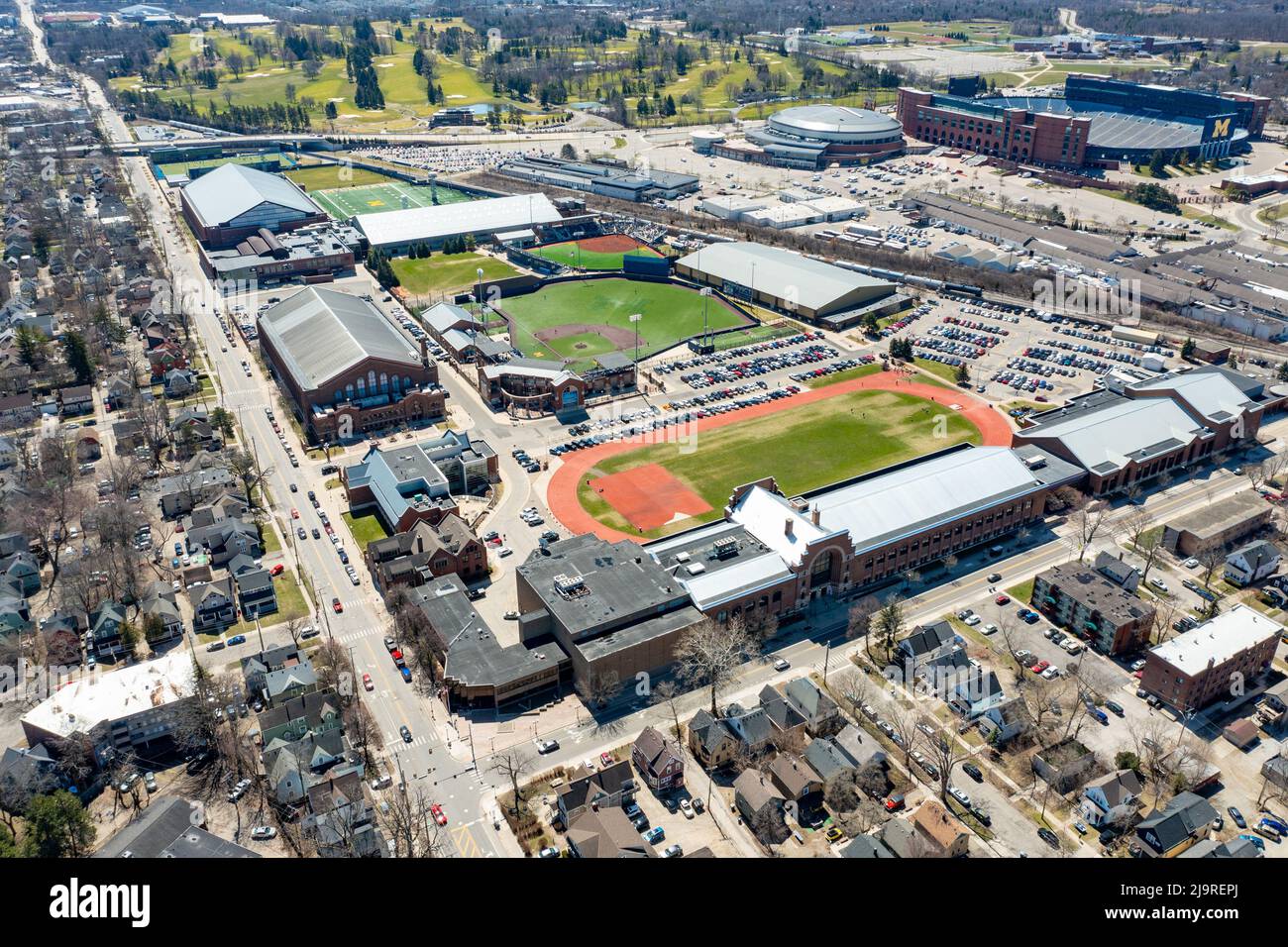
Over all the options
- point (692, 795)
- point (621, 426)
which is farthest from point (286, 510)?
point (692, 795)

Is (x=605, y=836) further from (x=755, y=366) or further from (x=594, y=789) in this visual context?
(x=755, y=366)

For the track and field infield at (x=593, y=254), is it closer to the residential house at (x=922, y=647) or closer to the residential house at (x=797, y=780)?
the residential house at (x=922, y=647)

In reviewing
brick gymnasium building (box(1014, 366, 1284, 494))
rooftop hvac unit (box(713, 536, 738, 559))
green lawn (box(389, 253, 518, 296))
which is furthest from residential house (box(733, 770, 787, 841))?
green lawn (box(389, 253, 518, 296))

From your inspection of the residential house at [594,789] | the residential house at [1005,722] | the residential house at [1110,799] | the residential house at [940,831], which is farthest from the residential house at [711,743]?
the residential house at [1110,799]

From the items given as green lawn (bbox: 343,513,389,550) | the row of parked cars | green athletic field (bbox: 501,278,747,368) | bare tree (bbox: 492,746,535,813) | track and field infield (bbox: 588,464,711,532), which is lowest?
bare tree (bbox: 492,746,535,813)

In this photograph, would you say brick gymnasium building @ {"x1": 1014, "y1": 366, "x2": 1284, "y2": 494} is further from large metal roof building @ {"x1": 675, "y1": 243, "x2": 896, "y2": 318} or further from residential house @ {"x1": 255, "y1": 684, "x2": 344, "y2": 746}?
residential house @ {"x1": 255, "y1": 684, "x2": 344, "y2": 746}

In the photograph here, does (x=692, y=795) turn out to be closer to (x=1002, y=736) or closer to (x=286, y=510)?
(x=1002, y=736)
